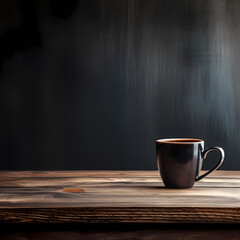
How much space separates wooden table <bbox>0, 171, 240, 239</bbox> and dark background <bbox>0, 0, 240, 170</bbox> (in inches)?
31.6

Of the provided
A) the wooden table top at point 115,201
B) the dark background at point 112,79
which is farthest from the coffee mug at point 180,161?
the dark background at point 112,79

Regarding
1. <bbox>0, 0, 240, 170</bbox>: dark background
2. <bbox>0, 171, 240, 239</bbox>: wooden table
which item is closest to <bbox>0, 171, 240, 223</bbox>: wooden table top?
<bbox>0, 171, 240, 239</bbox>: wooden table

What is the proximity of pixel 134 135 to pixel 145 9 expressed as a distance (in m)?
0.66

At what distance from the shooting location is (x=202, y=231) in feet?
2.45

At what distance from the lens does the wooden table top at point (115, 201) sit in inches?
28.7

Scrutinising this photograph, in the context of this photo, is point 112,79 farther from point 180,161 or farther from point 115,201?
point 115,201

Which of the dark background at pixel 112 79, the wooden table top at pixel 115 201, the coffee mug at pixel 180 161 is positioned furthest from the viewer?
the dark background at pixel 112 79

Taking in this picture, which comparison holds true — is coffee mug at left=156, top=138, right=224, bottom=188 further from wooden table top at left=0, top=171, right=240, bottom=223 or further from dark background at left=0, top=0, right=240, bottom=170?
dark background at left=0, top=0, right=240, bottom=170

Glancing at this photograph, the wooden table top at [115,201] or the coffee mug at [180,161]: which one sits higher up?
the coffee mug at [180,161]

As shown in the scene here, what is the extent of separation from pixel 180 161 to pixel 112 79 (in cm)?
99

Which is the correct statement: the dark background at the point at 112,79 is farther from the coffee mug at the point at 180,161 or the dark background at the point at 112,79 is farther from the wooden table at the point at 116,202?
the coffee mug at the point at 180,161

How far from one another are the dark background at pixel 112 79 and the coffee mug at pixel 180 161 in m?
0.92

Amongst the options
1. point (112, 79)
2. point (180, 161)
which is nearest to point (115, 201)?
point (180, 161)

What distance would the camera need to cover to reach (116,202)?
2.56 ft
